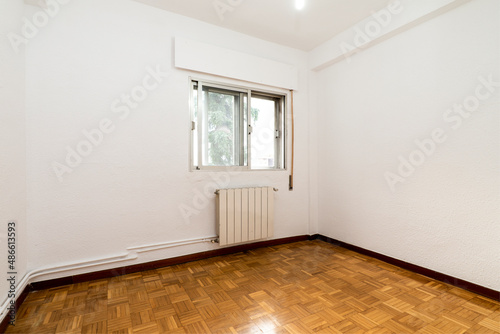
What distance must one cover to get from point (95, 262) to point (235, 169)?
1.78 meters

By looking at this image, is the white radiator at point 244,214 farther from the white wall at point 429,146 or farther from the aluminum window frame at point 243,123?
the white wall at point 429,146

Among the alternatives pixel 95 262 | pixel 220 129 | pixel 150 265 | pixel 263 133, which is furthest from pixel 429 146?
pixel 95 262

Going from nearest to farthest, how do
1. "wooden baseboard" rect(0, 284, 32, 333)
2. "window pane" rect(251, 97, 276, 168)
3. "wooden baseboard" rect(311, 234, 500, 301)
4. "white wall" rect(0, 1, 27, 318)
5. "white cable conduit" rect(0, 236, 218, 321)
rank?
1. "wooden baseboard" rect(0, 284, 32, 333)
2. "white wall" rect(0, 1, 27, 318)
3. "white cable conduit" rect(0, 236, 218, 321)
4. "wooden baseboard" rect(311, 234, 500, 301)
5. "window pane" rect(251, 97, 276, 168)

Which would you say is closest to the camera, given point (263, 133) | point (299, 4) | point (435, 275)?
point (435, 275)

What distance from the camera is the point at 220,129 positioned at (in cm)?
325

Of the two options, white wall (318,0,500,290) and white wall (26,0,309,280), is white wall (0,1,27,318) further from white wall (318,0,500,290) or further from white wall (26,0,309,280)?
white wall (318,0,500,290)

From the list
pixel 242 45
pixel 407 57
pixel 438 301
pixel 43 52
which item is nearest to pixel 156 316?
pixel 438 301

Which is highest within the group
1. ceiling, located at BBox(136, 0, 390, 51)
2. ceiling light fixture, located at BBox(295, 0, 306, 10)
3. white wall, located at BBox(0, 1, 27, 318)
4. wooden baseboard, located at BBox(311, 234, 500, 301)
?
ceiling, located at BBox(136, 0, 390, 51)

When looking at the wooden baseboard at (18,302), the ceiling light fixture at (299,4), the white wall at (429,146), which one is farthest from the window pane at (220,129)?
the wooden baseboard at (18,302)

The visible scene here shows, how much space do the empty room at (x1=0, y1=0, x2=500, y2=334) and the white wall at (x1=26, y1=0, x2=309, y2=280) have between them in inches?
0.6

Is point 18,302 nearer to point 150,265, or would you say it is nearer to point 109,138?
point 150,265

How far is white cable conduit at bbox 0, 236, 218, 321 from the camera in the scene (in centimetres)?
193

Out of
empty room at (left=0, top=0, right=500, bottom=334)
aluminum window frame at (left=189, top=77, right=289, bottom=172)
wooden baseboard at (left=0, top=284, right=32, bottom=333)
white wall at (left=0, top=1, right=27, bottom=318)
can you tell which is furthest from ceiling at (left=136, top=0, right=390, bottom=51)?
wooden baseboard at (left=0, top=284, right=32, bottom=333)

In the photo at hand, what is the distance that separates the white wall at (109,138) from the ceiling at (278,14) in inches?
6.4
